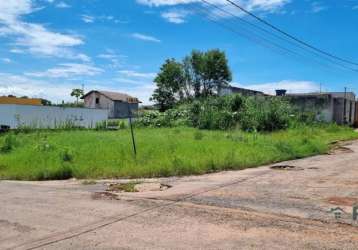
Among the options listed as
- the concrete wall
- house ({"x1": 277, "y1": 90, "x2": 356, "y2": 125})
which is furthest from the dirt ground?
house ({"x1": 277, "y1": 90, "x2": 356, "y2": 125})

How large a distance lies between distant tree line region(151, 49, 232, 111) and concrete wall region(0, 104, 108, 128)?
18.1 m

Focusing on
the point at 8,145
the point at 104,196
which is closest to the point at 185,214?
the point at 104,196

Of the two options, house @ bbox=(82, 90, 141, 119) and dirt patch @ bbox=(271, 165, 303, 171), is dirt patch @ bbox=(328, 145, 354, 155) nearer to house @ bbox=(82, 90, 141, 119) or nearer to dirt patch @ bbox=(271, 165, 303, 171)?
dirt patch @ bbox=(271, 165, 303, 171)

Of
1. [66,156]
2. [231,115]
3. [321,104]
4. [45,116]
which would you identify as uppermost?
[321,104]

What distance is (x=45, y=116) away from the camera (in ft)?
157

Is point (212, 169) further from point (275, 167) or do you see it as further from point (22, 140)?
point (22, 140)

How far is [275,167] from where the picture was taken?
15328 mm

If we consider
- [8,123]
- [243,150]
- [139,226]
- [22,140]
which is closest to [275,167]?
[243,150]

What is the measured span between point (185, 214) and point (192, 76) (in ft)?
216

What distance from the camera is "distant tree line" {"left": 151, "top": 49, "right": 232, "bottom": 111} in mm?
71375

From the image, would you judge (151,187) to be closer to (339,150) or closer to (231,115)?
(339,150)

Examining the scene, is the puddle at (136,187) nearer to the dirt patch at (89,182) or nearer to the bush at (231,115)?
the dirt patch at (89,182)

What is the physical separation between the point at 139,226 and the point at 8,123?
41.9 meters

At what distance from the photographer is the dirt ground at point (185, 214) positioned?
6.21 m
